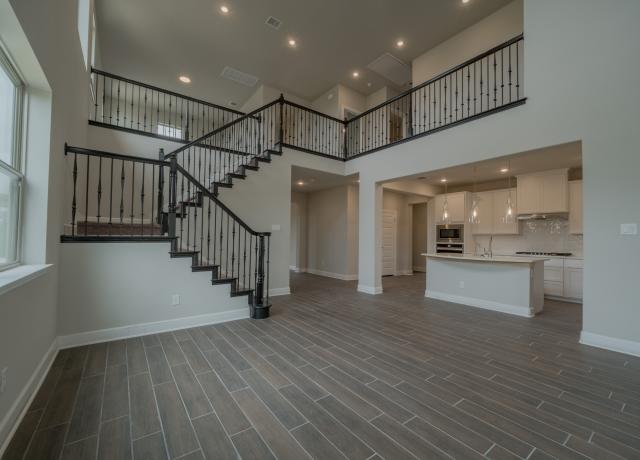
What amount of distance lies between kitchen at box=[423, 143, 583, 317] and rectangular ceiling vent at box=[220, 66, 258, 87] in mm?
5384

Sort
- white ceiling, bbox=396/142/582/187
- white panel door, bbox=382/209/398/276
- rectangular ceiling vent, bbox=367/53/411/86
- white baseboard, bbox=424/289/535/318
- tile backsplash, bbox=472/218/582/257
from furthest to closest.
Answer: white panel door, bbox=382/209/398/276
rectangular ceiling vent, bbox=367/53/411/86
tile backsplash, bbox=472/218/582/257
white ceiling, bbox=396/142/582/187
white baseboard, bbox=424/289/535/318

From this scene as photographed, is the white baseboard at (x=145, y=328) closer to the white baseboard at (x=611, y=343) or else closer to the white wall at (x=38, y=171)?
the white wall at (x=38, y=171)

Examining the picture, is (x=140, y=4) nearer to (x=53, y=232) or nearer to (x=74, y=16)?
(x=74, y=16)

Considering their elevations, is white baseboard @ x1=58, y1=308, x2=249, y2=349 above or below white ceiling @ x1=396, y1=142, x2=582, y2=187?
below

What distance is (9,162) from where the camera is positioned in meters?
1.95

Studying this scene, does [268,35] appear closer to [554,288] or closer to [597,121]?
[597,121]

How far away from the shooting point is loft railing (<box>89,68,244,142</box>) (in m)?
4.99

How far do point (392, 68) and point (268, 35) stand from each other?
127 inches

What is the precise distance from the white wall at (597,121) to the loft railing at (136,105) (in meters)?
5.51

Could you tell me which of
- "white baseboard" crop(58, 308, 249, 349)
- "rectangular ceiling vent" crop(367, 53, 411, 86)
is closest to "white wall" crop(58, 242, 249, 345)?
"white baseboard" crop(58, 308, 249, 349)

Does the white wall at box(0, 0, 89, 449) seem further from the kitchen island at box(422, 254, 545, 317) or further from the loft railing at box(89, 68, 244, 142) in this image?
the kitchen island at box(422, 254, 545, 317)

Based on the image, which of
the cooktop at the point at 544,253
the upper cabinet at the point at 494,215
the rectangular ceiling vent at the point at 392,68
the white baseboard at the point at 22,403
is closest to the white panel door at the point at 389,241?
the upper cabinet at the point at 494,215

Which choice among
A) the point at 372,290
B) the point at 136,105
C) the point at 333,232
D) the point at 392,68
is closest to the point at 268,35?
the point at 392,68

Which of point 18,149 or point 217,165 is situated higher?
point 217,165
